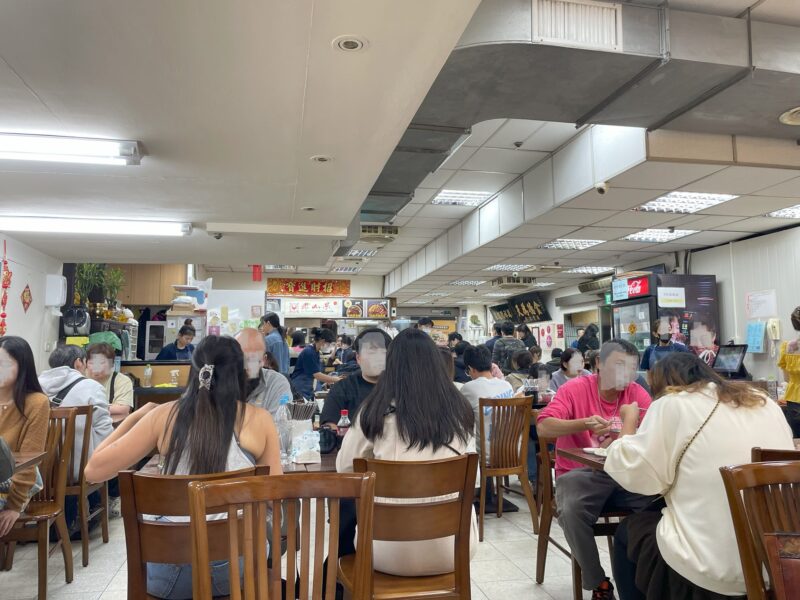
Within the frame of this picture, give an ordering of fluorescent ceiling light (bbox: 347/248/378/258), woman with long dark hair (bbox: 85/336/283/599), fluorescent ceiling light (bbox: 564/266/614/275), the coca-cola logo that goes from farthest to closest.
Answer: fluorescent ceiling light (bbox: 347/248/378/258) → fluorescent ceiling light (bbox: 564/266/614/275) → the coca-cola logo → woman with long dark hair (bbox: 85/336/283/599)

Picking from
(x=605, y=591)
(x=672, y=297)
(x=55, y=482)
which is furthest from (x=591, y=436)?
(x=672, y=297)

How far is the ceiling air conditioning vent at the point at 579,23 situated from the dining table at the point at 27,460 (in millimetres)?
3223

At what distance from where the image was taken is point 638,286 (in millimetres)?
7695

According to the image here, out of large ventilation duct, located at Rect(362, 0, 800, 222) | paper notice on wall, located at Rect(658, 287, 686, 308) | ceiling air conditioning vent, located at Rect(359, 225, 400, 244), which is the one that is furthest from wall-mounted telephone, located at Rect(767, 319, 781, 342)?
ceiling air conditioning vent, located at Rect(359, 225, 400, 244)

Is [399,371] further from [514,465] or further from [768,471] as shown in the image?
[514,465]

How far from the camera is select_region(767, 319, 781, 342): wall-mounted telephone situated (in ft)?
22.1

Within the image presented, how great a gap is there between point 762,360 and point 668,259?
215 centimetres

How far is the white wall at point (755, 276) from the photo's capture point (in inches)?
262

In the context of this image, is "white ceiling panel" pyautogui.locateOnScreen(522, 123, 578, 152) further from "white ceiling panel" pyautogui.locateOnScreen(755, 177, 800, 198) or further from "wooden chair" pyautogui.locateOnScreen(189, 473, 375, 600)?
"wooden chair" pyautogui.locateOnScreen(189, 473, 375, 600)

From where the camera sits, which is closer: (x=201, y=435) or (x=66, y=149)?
(x=201, y=435)

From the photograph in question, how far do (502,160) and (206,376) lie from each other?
5.01m

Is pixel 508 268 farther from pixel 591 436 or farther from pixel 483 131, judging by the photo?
pixel 591 436

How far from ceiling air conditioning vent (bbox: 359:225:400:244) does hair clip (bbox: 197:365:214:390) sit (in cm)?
571

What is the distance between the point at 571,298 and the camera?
12930 mm
